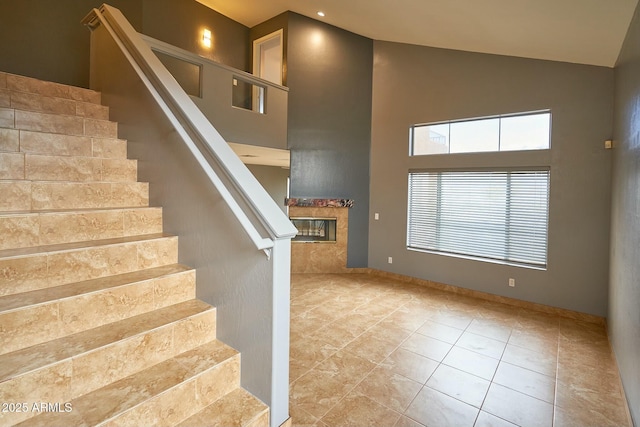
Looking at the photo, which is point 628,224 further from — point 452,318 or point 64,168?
point 64,168

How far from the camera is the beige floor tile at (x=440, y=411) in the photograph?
2078 mm

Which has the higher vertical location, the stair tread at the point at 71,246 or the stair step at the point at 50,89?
the stair step at the point at 50,89

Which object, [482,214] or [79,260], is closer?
[79,260]

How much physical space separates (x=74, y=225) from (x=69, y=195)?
0.33 m

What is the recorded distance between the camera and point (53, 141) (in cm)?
237

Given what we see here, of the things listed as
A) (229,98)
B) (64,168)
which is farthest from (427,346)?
(229,98)

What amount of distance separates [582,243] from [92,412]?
492 centimetres

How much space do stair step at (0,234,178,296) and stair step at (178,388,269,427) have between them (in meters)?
0.95

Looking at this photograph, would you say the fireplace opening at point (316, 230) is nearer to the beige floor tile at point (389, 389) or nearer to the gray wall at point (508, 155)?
the gray wall at point (508, 155)

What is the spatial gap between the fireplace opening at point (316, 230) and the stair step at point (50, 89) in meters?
3.55

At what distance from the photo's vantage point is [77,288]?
162cm

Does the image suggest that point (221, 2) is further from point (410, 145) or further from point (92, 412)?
point (92, 412)

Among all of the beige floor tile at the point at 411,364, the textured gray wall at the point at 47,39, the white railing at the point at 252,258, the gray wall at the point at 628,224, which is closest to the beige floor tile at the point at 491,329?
the gray wall at the point at 628,224

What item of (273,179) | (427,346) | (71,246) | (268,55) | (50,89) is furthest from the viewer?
(273,179)
